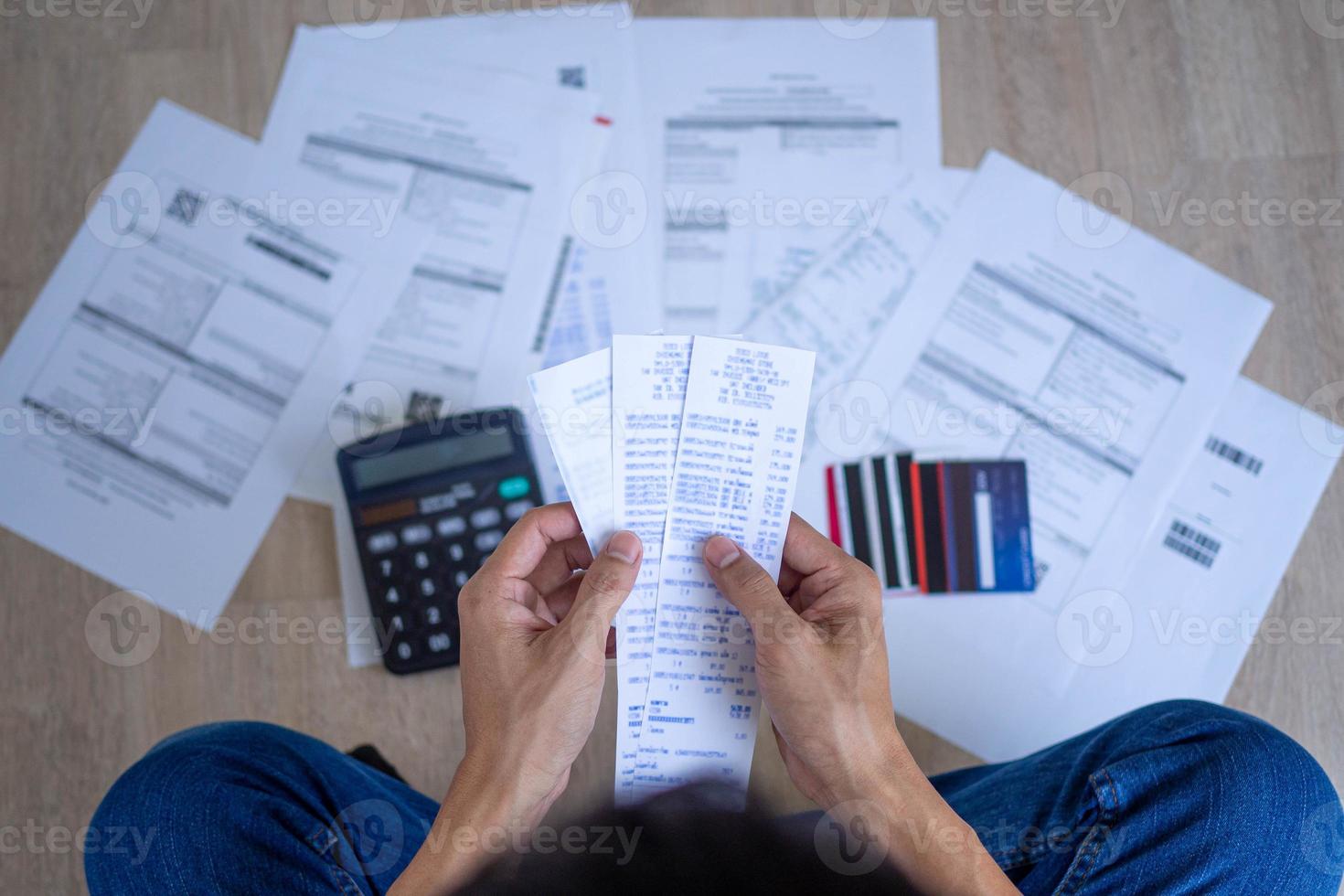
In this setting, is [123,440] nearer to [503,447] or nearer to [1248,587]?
[503,447]

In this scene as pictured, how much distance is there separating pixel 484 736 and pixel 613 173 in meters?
0.45

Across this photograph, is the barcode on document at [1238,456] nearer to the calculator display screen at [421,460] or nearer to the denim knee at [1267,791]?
the denim knee at [1267,791]

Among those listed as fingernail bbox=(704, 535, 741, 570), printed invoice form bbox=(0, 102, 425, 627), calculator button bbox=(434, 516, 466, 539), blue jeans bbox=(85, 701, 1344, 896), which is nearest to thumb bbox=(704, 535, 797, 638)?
fingernail bbox=(704, 535, 741, 570)

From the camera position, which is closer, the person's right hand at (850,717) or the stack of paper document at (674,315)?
the person's right hand at (850,717)

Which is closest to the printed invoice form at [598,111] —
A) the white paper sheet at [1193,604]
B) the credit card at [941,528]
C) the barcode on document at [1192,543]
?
the credit card at [941,528]

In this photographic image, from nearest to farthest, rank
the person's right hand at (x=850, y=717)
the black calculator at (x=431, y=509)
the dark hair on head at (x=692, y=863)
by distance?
the dark hair on head at (x=692, y=863)
the person's right hand at (x=850, y=717)
the black calculator at (x=431, y=509)

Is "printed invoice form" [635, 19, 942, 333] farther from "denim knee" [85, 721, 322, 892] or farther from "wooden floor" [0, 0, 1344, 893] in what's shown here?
"denim knee" [85, 721, 322, 892]

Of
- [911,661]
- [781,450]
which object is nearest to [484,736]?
[781,450]

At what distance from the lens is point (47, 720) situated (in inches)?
26.8

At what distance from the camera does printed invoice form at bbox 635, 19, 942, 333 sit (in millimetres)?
696

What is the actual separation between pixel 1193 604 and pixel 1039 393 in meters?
0.20

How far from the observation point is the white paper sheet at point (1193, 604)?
67cm

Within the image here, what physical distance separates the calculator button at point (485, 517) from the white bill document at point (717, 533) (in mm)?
208

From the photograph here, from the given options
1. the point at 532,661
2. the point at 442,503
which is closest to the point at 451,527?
the point at 442,503
